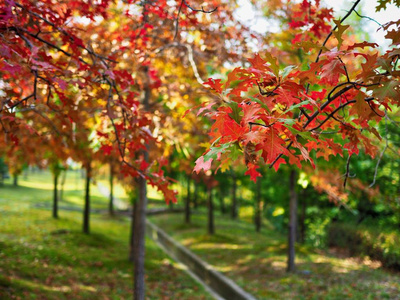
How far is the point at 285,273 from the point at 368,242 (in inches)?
135

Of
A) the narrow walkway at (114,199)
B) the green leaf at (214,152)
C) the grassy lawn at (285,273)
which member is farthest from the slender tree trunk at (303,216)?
the narrow walkway at (114,199)

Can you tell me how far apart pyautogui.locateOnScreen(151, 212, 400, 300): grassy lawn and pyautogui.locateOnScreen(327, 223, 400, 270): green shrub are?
0.35 m

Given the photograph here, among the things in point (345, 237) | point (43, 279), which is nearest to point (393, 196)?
point (345, 237)

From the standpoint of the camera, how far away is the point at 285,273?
373 inches

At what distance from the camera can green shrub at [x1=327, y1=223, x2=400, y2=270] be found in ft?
31.9

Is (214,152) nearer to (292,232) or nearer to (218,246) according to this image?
(292,232)

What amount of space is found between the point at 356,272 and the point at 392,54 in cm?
914

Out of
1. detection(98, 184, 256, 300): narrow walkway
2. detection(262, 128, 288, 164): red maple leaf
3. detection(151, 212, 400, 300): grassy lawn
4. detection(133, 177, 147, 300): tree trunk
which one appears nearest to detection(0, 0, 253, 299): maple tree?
detection(133, 177, 147, 300): tree trunk

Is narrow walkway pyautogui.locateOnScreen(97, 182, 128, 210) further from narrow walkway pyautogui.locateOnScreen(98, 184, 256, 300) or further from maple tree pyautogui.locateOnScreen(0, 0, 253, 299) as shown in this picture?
maple tree pyautogui.locateOnScreen(0, 0, 253, 299)

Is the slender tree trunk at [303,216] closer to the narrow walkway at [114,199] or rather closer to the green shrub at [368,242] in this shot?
the green shrub at [368,242]

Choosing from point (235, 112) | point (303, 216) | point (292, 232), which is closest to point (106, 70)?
point (235, 112)

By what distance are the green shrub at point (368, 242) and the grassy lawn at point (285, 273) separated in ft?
1.15

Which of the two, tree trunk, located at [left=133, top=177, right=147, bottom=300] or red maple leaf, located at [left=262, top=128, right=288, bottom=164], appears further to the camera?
tree trunk, located at [left=133, top=177, right=147, bottom=300]

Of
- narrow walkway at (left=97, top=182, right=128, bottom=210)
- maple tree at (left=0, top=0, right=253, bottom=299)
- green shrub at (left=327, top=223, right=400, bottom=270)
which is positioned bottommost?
narrow walkway at (left=97, top=182, right=128, bottom=210)
